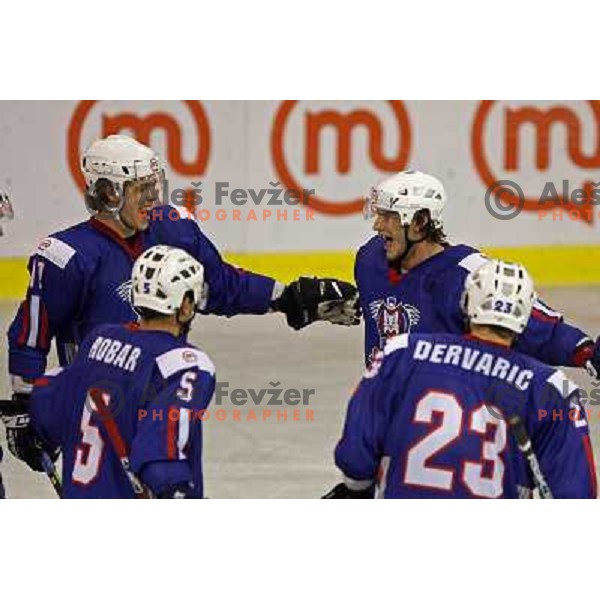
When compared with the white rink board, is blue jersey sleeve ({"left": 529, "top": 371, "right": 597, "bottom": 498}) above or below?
below

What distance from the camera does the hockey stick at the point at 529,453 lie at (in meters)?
3.92

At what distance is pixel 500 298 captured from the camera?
156 inches

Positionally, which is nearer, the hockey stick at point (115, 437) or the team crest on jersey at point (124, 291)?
the hockey stick at point (115, 437)

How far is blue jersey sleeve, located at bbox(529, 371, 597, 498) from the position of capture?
3.91 metres

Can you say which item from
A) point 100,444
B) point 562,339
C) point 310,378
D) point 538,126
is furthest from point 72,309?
point 538,126

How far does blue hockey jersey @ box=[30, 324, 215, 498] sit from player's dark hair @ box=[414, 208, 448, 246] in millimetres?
1026

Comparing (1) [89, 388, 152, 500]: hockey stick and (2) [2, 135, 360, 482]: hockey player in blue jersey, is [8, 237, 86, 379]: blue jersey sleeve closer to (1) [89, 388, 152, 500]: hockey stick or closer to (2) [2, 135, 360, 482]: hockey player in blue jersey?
(2) [2, 135, 360, 482]: hockey player in blue jersey

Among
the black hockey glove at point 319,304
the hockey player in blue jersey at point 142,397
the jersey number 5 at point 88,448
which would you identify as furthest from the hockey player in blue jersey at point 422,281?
the jersey number 5 at point 88,448

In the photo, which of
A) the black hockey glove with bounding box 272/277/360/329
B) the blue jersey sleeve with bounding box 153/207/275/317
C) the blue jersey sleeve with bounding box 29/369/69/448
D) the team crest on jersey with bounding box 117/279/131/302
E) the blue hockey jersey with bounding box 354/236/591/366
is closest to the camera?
the blue jersey sleeve with bounding box 29/369/69/448

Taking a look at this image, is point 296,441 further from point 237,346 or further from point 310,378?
point 237,346

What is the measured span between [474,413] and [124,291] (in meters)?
1.38

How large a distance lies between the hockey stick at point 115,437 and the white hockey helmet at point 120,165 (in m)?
1.08

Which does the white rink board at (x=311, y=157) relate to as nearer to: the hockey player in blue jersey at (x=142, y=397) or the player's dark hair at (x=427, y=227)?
the player's dark hair at (x=427, y=227)

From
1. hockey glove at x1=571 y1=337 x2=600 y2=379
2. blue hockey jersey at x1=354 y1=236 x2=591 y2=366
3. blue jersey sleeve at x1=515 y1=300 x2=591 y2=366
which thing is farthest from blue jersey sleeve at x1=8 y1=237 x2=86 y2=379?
hockey glove at x1=571 y1=337 x2=600 y2=379
